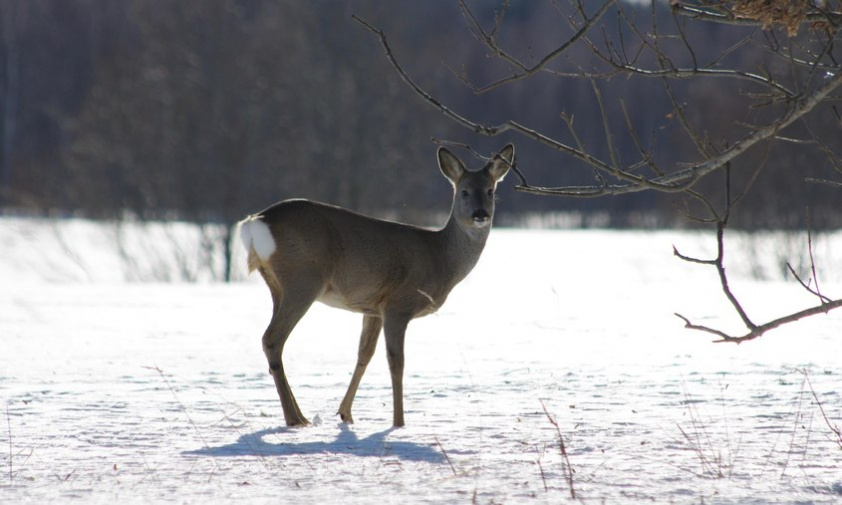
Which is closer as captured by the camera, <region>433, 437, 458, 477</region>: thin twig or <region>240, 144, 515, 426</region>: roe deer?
<region>433, 437, 458, 477</region>: thin twig

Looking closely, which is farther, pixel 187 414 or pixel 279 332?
pixel 187 414

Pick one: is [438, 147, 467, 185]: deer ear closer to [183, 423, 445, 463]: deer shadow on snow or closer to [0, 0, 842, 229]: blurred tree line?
[183, 423, 445, 463]: deer shadow on snow

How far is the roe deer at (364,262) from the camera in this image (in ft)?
23.5

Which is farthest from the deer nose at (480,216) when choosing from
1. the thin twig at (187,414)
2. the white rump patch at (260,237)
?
the thin twig at (187,414)

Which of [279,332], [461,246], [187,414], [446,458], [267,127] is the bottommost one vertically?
[187,414]

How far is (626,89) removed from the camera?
54375 millimetres

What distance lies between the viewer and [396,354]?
7.25 meters

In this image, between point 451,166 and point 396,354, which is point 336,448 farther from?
point 451,166

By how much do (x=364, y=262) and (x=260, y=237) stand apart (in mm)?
727

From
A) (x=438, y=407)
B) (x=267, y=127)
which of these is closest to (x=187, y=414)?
(x=438, y=407)

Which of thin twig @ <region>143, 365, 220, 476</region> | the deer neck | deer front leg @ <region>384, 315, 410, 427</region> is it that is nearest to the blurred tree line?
the deer neck

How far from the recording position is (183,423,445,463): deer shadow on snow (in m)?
6.02

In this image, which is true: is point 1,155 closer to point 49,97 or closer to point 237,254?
point 49,97

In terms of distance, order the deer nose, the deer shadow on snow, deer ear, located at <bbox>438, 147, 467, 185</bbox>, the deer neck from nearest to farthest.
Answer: the deer shadow on snow → the deer nose → the deer neck → deer ear, located at <bbox>438, 147, 467, 185</bbox>
